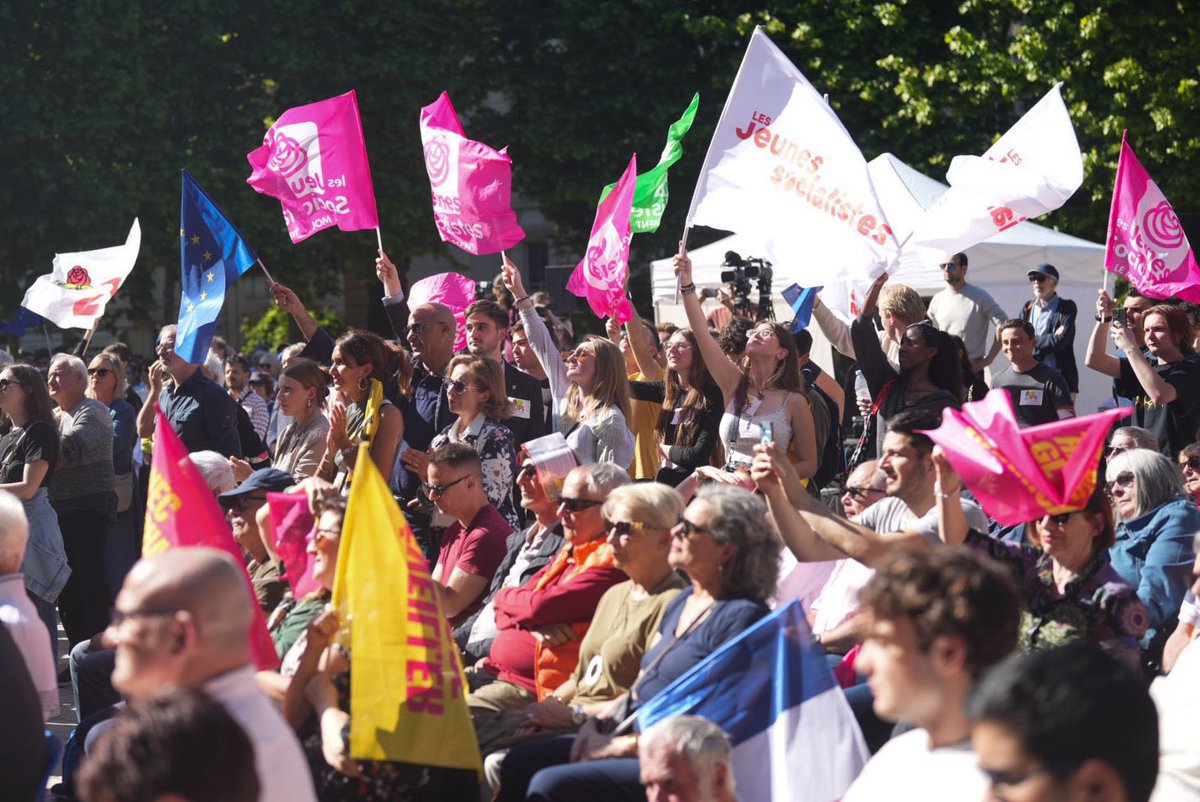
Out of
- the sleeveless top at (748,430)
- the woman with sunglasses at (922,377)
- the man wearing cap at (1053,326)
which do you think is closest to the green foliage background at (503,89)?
the man wearing cap at (1053,326)

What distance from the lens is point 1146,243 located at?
322 inches

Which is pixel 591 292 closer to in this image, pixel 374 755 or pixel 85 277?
pixel 85 277

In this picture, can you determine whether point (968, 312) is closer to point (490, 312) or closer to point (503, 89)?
point (490, 312)

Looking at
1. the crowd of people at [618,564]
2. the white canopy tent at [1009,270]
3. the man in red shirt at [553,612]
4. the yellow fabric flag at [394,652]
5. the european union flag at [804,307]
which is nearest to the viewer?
the crowd of people at [618,564]

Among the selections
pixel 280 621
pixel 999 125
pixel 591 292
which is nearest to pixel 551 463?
pixel 280 621

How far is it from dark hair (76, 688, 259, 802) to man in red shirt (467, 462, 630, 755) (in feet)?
8.33

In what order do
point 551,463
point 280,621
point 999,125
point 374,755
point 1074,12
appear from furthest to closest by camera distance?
point 999,125
point 1074,12
point 551,463
point 280,621
point 374,755

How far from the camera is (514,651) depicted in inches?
212

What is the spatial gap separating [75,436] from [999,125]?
17.6 meters

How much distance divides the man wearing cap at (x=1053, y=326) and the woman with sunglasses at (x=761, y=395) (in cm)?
488

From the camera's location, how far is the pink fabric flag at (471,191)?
9133mm

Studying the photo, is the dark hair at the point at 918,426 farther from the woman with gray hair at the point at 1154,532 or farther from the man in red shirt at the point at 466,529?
the man in red shirt at the point at 466,529

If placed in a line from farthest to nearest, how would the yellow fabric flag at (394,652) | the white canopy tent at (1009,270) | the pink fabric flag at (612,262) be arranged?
the white canopy tent at (1009,270) < the pink fabric flag at (612,262) < the yellow fabric flag at (394,652)

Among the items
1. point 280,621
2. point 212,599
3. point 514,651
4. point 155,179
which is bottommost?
point 514,651
